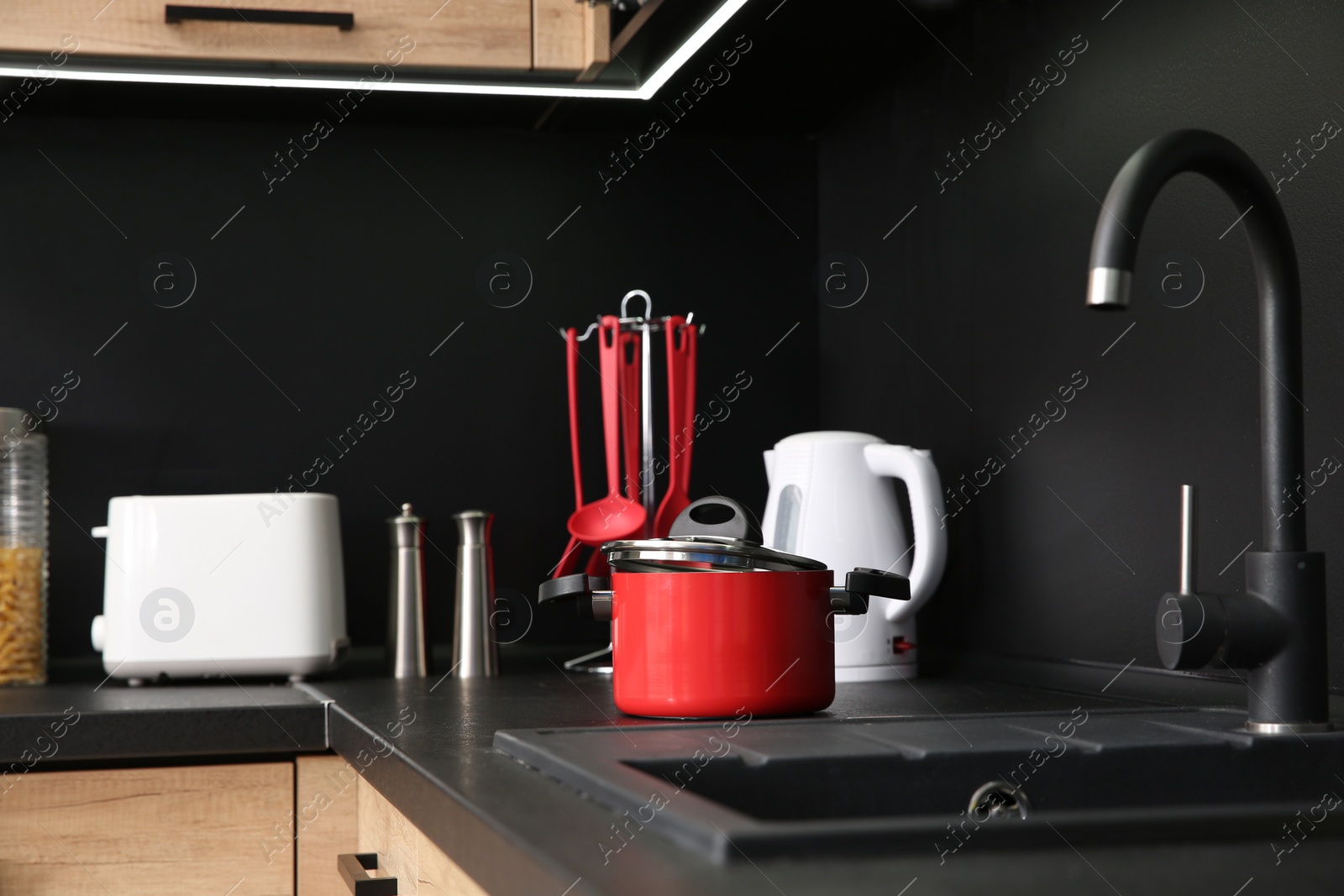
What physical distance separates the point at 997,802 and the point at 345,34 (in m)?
1.05

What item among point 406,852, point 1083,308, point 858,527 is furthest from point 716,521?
Answer: point 406,852

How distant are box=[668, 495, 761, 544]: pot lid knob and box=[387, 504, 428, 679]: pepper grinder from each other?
0.37 meters

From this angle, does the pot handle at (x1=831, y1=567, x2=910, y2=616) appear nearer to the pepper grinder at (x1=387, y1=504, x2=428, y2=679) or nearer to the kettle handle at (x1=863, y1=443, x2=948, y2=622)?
the kettle handle at (x1=863, y1=443, x2=948, y2=622)

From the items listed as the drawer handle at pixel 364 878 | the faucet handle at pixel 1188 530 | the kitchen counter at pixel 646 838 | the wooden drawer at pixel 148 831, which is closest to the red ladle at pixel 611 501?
the kitchen counter at pixel 646 838

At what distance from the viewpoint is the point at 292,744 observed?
1.15m

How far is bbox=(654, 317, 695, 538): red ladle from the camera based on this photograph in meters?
1.56

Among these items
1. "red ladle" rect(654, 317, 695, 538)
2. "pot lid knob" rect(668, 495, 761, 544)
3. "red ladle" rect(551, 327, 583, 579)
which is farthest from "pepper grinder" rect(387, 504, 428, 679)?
"pot lid knob" rect(668, 495, 761, 544)

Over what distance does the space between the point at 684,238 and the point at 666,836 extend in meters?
1.35

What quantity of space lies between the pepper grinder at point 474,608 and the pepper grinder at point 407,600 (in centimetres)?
4

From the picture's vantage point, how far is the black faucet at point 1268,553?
793 mm

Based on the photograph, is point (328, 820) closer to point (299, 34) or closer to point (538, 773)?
point (538, 773)

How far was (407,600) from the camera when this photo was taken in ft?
4.84

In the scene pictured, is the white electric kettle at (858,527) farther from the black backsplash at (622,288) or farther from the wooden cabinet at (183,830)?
the wooden cabinet at (183,830)

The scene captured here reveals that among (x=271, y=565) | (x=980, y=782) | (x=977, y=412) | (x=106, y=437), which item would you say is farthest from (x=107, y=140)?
(x=980, y=782)
